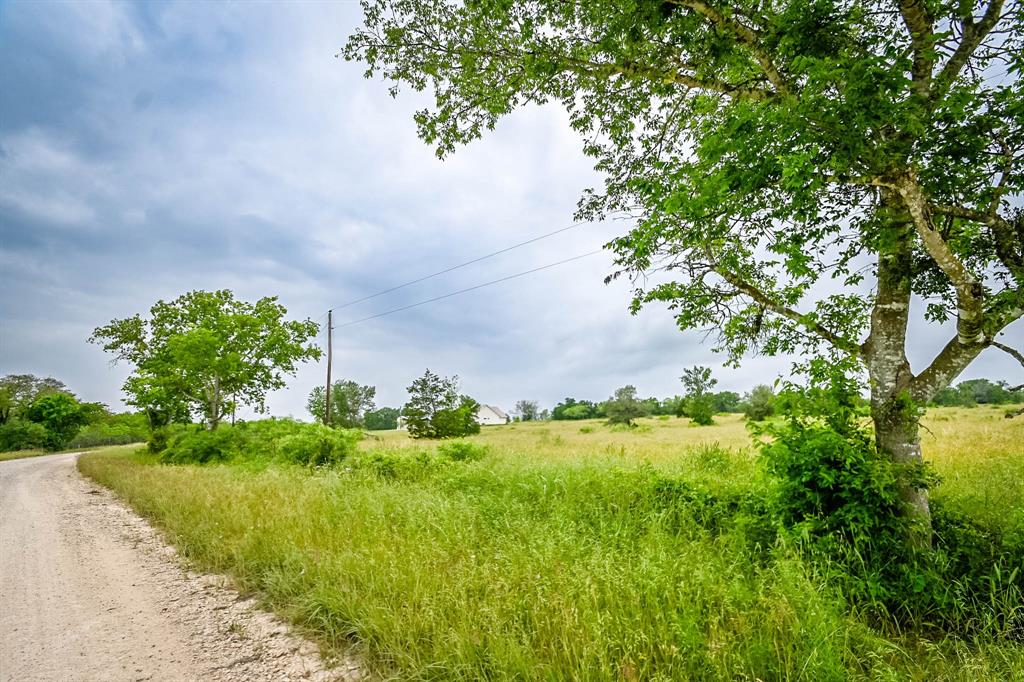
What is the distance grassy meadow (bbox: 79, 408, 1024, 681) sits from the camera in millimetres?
3309

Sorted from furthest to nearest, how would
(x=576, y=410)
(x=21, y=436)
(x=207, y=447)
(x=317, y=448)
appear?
(x=576, y=410) < (x=21, y=436) < (x=207, y=447) < (x=317, y=448)

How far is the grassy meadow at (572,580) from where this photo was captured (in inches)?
130

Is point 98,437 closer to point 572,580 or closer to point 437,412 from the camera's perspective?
point 437,412

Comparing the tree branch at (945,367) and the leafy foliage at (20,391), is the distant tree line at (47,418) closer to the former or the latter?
the leafy foliage at (20,391)

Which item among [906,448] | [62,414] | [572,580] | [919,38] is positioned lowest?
[572,580]

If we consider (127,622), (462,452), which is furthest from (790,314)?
(462,452)

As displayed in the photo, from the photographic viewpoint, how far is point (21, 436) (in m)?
41.4

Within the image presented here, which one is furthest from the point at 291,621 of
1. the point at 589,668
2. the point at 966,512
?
the point at 966,512

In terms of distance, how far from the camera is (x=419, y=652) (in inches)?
140

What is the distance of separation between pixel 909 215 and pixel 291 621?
7.92 meters

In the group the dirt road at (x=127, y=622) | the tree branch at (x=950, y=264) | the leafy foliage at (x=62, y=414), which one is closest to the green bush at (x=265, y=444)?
the dirt road at (x=127, y=622)

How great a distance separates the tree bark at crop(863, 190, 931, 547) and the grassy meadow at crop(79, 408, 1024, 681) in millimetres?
1151

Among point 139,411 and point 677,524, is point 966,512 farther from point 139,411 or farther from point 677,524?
point 139,411

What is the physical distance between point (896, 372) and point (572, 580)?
16.4ft
